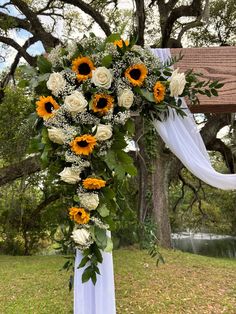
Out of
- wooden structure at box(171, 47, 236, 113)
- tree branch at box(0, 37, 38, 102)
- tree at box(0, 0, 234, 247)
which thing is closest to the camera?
wooden structure at box(171, 47, 236, 113)

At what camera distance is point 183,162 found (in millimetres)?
2111

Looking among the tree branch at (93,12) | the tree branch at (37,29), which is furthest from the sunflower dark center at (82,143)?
the tree branch at (37,29)

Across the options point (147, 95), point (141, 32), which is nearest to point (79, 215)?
point (147, 95)

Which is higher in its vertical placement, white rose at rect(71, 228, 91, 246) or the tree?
the tree

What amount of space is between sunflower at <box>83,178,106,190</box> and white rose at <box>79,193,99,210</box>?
0.04m

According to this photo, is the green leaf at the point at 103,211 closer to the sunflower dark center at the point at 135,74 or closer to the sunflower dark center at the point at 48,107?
the sunflower dark center at the point at 48,107

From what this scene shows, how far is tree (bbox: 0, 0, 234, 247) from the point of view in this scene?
662 cm

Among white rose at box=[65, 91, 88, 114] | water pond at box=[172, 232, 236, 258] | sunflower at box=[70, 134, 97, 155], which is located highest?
white rose at box=[65, 91, 88, 114]

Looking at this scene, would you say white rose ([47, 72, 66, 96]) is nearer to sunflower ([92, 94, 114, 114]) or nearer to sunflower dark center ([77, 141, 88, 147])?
sunflower ([92, 94, 114, 114])

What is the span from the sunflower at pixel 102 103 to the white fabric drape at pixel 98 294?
73 centimetres

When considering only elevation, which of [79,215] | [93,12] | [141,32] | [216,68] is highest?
[93,12]

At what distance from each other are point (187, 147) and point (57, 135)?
0.80 meters

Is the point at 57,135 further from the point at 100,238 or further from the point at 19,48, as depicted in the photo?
the point at 19,48

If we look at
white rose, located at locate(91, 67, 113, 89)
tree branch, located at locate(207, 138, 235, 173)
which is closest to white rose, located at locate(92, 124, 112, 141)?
white rose, located at locate(91, 67, 113, 89)
